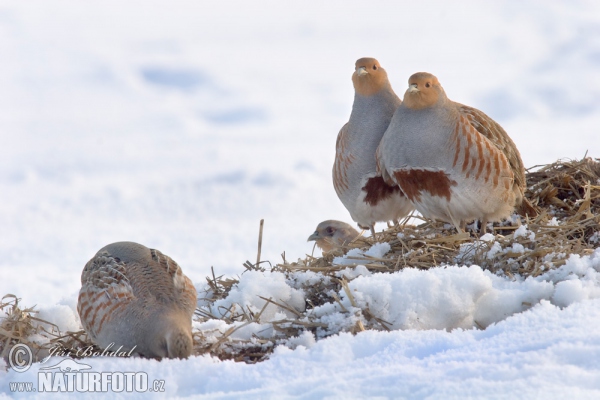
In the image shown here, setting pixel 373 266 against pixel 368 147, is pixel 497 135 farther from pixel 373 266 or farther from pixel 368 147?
pixel 373 266

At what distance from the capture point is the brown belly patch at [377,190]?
6.23 m

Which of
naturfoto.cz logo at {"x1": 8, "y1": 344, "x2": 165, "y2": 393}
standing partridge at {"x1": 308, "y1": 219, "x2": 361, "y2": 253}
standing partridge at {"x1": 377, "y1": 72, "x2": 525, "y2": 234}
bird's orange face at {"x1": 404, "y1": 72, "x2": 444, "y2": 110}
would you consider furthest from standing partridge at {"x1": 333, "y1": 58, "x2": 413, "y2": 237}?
naturfoto.cz logo at {"x1": 8, "y1": 344, "x2": 165, "y2": 393}

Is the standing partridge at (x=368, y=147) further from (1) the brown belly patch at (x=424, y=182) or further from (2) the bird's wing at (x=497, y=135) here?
(2) the bird's wing at (x=497, y=135)

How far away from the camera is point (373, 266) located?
4754 mm

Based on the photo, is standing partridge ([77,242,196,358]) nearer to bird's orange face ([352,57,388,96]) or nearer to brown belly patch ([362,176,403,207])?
brown belly patch ([362,176,403,207])

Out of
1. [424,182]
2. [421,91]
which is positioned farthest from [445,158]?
[421,91]

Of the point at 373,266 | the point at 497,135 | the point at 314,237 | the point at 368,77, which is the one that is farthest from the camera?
the point at 314,237

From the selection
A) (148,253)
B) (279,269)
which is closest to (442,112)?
(279,269)

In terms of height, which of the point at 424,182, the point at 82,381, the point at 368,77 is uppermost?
the point at 368,77

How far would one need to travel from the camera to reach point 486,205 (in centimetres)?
557

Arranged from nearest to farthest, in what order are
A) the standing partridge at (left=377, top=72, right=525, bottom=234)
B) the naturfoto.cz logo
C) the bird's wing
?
1. the naturfoto.cz logo
2. the standing partridge at (left=377, top=72, right=525, bottom=234)
3. the bird's wing

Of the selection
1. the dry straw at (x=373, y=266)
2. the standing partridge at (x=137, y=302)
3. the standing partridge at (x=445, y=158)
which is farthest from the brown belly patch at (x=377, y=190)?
the standing partridge at (x=137, y=302)

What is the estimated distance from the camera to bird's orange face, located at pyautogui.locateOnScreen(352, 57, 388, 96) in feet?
20.2

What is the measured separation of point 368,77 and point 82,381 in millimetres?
3688
